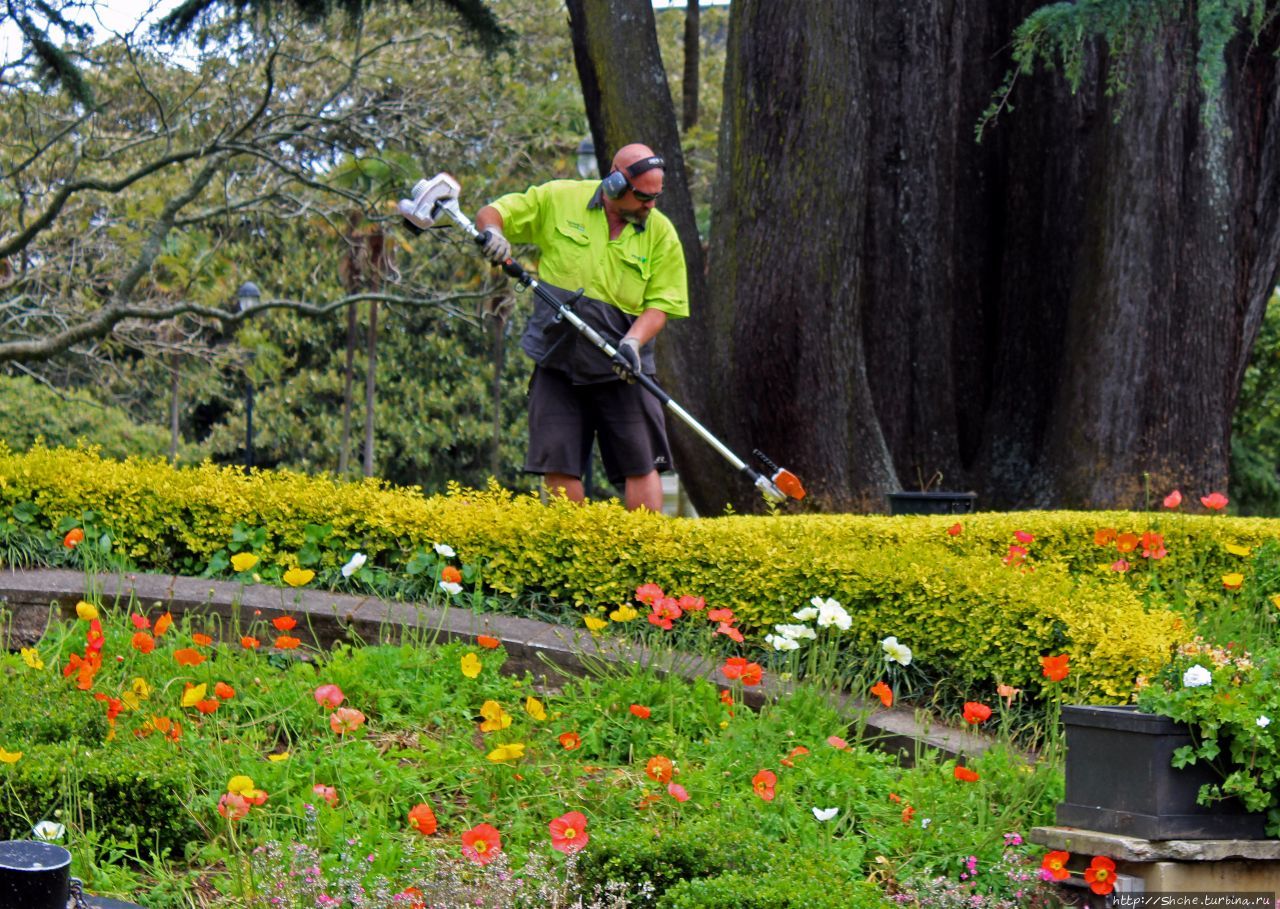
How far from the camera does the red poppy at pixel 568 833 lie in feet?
9.12

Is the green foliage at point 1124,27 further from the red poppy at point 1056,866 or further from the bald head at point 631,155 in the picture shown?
the red poppy at point 1056,866

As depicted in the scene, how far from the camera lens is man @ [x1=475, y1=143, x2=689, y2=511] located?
538 centimetres

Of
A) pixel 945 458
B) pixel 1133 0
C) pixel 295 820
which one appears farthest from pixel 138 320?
pixel 295 820

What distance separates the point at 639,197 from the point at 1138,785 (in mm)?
3142

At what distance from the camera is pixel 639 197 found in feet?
17.7

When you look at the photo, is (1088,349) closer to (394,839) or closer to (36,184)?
(394,839)

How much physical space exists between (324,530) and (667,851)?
2.58 m

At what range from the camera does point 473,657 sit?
3.59 m

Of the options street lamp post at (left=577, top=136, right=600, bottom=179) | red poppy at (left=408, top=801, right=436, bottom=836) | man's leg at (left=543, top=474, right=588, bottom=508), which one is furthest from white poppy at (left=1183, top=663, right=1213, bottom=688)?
street lamp post at (left=577, top=136, right=600, bottom=179)

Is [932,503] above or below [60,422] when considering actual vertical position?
above

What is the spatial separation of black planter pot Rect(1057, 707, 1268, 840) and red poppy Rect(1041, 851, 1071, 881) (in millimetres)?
83

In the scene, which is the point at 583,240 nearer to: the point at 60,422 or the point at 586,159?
the point at 586,159

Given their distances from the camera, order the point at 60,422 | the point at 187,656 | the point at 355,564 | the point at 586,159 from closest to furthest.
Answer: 1. the point at 187,656
2. the point at 355,564
3. the point at 586,159
4. the point at 60,422

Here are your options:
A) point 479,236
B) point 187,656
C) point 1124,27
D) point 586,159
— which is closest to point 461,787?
point 187,656
